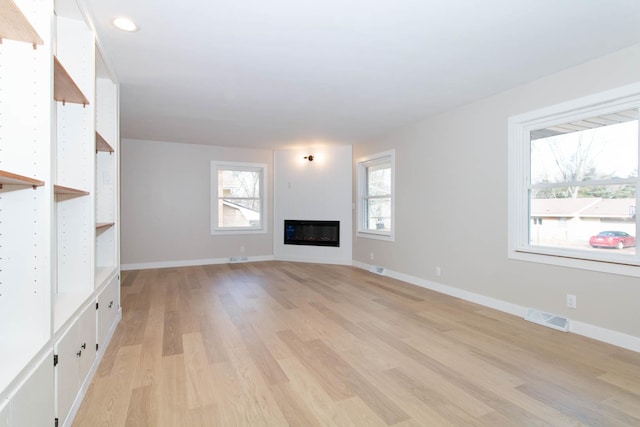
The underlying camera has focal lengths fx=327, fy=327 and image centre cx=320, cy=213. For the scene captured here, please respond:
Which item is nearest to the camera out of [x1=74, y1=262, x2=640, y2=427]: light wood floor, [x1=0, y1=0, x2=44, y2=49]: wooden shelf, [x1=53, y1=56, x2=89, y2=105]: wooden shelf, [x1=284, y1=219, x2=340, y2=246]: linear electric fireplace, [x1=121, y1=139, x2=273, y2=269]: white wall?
[x1=0, y1=0, x2=44, y2=49]: wooden shelf

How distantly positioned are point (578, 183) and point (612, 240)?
561 mm

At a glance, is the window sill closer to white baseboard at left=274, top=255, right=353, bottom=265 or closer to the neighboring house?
the neighboring house

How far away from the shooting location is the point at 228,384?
207 centimetres

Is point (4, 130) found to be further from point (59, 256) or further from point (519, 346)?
point (519, 346)

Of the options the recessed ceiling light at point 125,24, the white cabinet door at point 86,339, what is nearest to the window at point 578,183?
the recessed ceiling light at point 125,24

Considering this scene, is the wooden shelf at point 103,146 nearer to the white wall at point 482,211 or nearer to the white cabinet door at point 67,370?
the white cabinet door at point 67,370

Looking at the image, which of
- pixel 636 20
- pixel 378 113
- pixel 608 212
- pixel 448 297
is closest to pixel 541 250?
pixel 608 212

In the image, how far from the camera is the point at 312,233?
21.9 ft

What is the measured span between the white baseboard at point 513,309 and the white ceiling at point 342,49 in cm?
227

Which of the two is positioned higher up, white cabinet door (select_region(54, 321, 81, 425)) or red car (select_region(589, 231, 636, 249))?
red car (select_region(589, 231, 636, 249))

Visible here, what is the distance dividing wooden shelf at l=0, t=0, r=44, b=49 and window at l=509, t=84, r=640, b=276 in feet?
12.4

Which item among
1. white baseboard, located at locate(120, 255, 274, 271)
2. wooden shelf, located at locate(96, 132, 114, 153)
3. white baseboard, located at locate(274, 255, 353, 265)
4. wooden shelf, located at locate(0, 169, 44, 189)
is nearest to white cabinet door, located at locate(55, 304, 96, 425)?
wooden shelf, located at locate(0, 169, 44, 189)

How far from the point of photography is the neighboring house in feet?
8.91

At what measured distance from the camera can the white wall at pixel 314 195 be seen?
6406 millimetres
